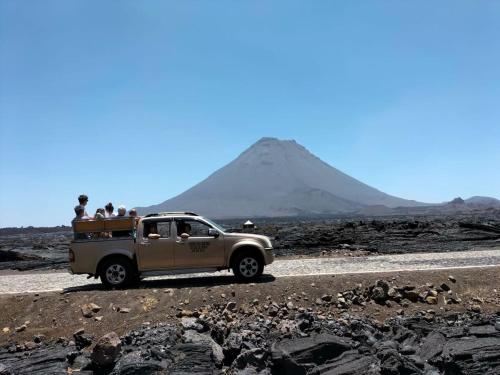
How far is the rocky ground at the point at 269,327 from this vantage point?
979 centimetres

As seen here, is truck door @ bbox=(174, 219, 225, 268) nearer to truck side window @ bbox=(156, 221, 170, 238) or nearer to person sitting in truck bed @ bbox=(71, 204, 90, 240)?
truck side window @ bbox=(156, 221, 170, 238)

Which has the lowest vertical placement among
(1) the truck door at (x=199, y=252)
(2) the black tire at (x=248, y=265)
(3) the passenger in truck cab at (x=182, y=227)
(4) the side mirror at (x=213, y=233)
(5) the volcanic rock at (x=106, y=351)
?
(5) the volcanic rock at (x=106, y=351)

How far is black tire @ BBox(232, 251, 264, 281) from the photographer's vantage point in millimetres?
13586

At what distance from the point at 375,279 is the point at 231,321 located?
4.23 m

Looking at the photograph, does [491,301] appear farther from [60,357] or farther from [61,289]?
[61,289]

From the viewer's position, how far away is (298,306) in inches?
476

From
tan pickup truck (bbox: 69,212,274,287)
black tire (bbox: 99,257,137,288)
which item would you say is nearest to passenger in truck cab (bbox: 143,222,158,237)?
tan pickup truck (bbox: 69,212,274,287)

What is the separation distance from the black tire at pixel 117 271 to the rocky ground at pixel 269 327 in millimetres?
569

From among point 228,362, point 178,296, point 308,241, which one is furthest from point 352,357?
point 308,241

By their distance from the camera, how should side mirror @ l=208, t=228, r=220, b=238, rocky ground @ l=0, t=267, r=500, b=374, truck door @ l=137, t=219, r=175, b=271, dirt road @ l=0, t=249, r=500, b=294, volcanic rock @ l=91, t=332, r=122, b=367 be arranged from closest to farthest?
1. rocky ground @ l=0, t=267, r=500, b=374
2. volcanic rock @ l=91, t=332, r=122, b=367
3. truck door @ l=137, t=219, r=175, b=271
4. side mirror @ l=208, t=228, r=220, b=238
5. dirt road @ l=0, t=249, r=500, b=294

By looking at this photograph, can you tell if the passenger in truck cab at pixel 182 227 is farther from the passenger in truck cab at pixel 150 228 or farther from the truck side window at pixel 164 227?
the passenger in truck cab at pixel 150 228

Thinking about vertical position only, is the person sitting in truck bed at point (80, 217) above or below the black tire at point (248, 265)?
above

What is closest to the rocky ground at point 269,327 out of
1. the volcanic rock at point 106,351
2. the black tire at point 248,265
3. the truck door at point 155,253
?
the volcanic rock at point 106,351

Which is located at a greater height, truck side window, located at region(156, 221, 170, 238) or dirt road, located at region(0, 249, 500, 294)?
truck side window, located at region(156, 221, 170, 238)
